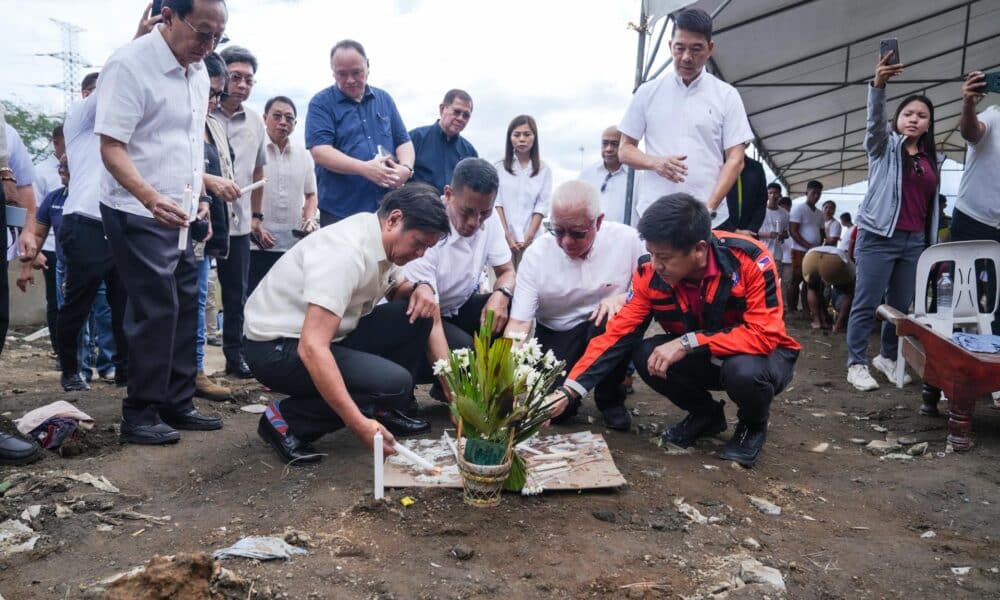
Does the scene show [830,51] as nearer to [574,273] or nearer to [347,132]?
[574,273]

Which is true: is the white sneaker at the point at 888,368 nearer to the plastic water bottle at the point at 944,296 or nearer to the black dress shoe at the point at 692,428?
the plastic water bottle at the point at 944,296

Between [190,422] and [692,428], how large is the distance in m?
2.48

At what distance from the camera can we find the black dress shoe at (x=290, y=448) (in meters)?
3.09

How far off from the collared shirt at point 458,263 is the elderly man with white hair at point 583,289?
12.4 inches

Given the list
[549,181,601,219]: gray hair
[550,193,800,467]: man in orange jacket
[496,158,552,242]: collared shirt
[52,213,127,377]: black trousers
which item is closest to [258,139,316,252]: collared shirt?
[52,213,127,377]: black trousers

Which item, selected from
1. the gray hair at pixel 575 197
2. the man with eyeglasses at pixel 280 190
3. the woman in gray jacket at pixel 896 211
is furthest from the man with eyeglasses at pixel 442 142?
the woman in gray jacket at pixel 896 211

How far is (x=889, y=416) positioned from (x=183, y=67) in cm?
422

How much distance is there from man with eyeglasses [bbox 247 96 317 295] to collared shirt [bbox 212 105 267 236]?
36cm

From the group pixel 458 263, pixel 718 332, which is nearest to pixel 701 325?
pixel 718 332

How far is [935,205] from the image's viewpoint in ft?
15.7

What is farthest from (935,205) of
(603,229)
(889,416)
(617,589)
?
(617,589)

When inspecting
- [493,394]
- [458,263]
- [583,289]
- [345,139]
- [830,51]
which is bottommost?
[493,394]

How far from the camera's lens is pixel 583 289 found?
3834 millimetres

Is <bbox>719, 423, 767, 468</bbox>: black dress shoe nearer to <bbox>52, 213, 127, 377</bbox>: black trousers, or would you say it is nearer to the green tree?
<bbox>52, 213, 127, 377</bbox>: black trousers
